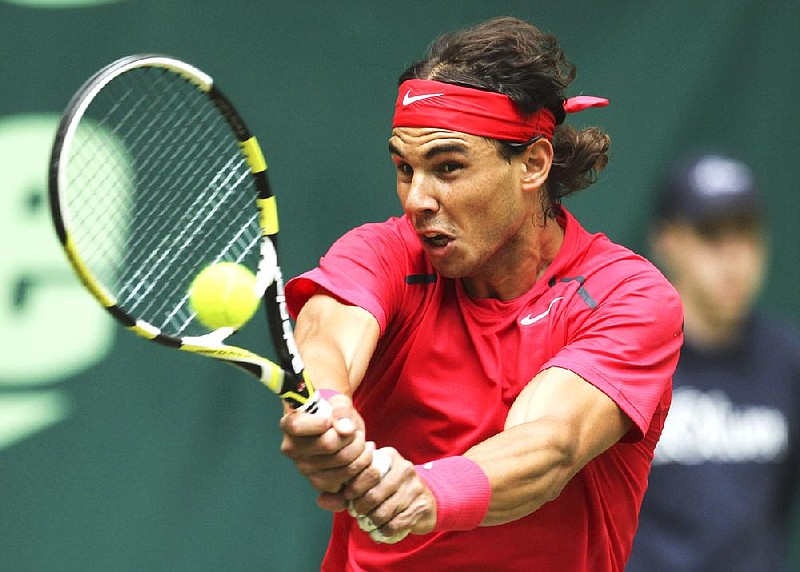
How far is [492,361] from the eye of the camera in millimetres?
3055

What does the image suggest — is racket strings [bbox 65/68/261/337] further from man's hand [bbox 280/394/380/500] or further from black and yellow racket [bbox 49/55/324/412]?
man's hand [bbox 280/394/380/500]

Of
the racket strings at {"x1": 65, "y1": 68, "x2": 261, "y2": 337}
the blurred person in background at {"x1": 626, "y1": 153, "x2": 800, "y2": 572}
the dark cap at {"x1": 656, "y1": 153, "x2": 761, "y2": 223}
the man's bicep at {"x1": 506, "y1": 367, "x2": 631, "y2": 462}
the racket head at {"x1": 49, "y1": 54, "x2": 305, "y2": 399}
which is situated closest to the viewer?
the racket head at {"x1": 49, "y1": 54, "x2": 305, "y2": 399}

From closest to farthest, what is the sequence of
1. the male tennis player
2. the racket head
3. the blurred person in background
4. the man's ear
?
the racket head → the male tennis player → the man's ear → the blurred person in background

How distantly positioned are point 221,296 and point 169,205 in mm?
1131

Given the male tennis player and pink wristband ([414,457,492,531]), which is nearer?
pink wristband ([414,457,492,531])

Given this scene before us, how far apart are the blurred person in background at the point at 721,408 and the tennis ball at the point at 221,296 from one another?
6.61 ft

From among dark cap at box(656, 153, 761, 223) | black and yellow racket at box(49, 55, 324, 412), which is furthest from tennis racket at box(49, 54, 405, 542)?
dark cap at box(656, 153, 761, 223)

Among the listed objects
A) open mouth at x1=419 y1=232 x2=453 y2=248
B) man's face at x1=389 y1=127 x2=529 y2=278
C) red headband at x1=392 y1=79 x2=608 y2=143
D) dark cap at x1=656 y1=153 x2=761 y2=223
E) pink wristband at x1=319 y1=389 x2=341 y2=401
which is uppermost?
red headband at x1=392 y1=79 x2=608 y2=143

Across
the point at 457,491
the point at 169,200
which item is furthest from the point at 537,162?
the point at 169,200

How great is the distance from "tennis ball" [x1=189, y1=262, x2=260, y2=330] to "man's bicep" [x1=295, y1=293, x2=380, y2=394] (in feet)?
0.98

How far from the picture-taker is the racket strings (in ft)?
12.3

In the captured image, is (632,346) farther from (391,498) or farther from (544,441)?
(391,498)

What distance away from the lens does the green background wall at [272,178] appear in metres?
4.35

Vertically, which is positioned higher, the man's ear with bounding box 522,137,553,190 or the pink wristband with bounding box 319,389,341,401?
the man's ear with bounding box 522,137,553,190
